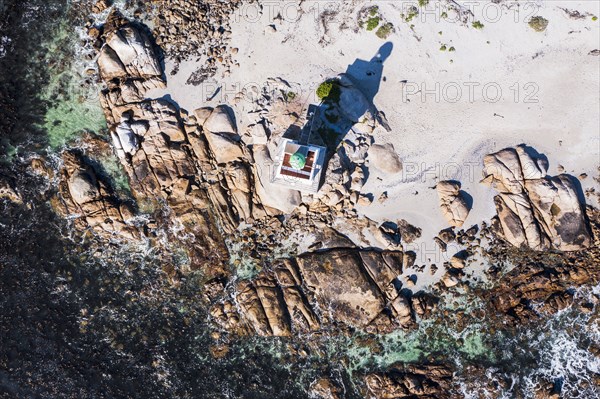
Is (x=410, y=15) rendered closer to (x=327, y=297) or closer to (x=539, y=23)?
(x=539, y=23)

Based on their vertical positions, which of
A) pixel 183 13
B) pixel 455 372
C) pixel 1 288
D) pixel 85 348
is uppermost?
pixel 183 13

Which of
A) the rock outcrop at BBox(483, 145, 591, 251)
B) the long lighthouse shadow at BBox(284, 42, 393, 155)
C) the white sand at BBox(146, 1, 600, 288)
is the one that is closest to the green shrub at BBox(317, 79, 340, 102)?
the long lighthouse shadow at BBox(284, 42, 393, 155)

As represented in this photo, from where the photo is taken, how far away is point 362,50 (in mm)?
25219

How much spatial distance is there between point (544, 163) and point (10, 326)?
34863mm

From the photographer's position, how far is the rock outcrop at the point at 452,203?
81.5ft

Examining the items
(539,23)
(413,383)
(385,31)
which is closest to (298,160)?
(385,31)

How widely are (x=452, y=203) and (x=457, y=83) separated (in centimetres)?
736

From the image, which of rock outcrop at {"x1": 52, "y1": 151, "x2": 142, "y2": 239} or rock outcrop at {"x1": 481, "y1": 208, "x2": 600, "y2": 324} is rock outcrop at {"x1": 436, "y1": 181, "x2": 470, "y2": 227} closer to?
rock outcrop at {"x1": 481, "y1": 208, "x2": 600, "y2": 324}

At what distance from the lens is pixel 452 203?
24859 millimetres

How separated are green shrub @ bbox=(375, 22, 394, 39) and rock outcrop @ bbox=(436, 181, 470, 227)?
9.62 meters

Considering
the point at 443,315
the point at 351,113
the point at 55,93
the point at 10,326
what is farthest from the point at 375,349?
the point at 55,93

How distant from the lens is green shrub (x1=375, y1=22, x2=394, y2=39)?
25.1 m

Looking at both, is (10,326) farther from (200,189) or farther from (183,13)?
(183,13)

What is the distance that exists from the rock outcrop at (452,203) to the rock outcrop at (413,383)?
915 cm
